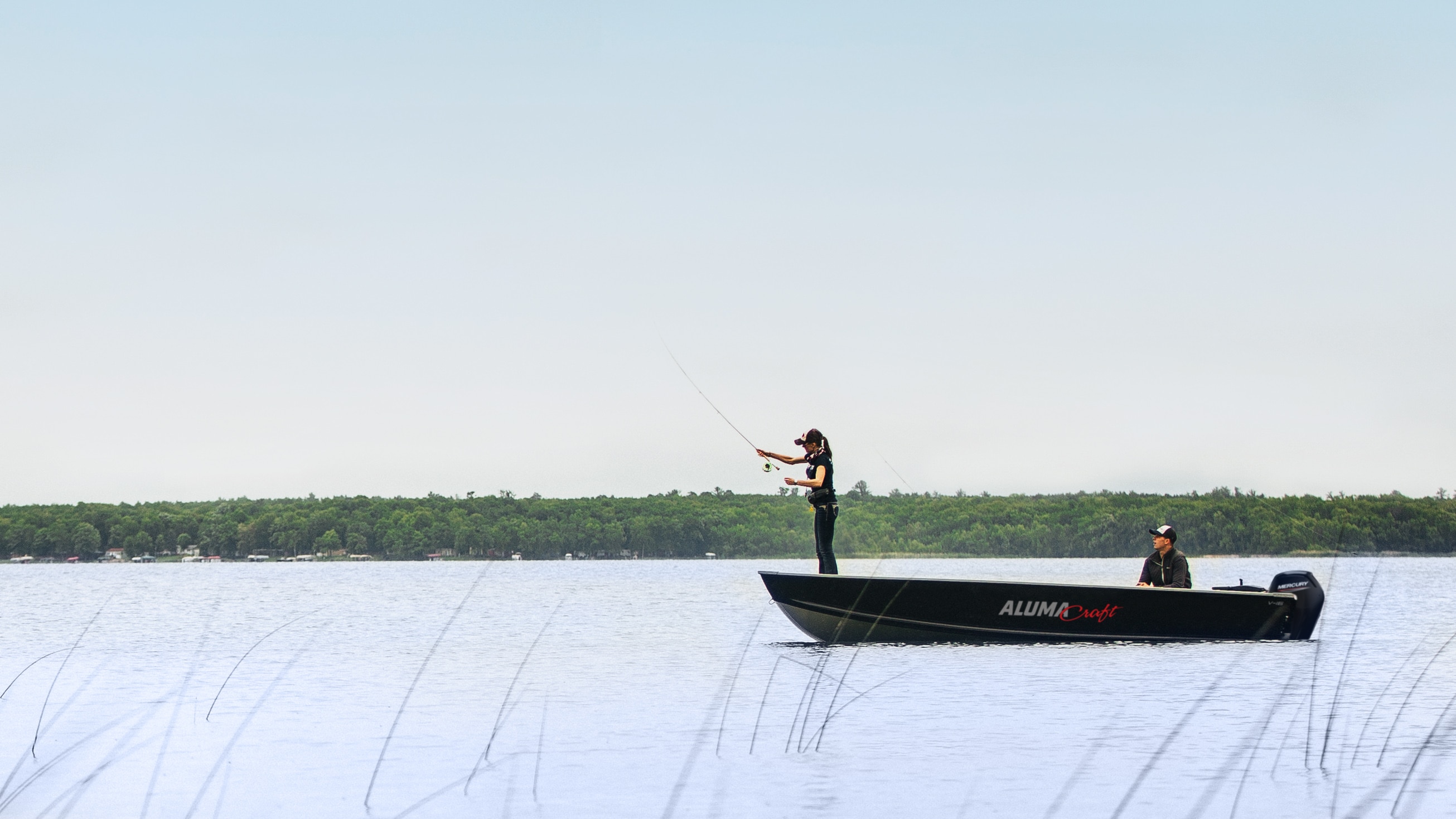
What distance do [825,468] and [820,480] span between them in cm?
17

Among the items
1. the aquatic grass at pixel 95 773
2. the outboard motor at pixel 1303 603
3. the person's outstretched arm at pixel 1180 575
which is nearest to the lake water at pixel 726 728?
the aquatic grass at pixel 95 773

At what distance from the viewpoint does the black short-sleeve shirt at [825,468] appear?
17.0 m

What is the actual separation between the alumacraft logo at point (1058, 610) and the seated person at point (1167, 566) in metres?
0.71

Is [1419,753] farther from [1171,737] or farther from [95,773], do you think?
[95,773]

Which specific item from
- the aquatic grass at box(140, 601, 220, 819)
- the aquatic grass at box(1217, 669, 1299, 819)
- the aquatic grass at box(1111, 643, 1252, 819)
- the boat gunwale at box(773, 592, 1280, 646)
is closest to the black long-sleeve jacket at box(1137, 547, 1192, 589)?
the boat gunwale at box(773, 592, 1280, 646)

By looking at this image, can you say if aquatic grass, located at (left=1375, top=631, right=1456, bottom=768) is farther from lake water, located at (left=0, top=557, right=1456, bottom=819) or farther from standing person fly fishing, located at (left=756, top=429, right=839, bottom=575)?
standing person fly fishing, located at (left=756, top=429, right=839, bottom=575)

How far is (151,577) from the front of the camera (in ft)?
292

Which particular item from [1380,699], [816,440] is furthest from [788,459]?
[1380,699]

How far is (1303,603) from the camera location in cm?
1897

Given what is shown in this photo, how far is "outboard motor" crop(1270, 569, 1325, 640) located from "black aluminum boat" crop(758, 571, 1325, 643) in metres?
0.82

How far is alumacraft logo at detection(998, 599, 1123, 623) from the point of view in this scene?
17688 millimetres

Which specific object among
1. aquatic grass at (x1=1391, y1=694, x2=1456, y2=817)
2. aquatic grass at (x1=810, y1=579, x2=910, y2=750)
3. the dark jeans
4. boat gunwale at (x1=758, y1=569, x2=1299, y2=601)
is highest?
the dark jeans

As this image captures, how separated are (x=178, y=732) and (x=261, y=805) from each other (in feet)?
13.0

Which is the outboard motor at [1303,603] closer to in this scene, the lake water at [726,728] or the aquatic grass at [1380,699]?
the lake water at [726,728]
